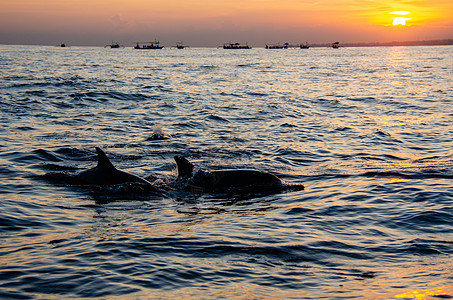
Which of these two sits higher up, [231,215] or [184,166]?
[184,166]

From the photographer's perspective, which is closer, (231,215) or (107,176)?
(231,215)

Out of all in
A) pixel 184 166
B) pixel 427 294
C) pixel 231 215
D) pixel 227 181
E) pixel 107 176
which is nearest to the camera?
pixel 427 294

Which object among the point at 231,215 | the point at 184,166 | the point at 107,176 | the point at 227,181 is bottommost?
the point at 231,215

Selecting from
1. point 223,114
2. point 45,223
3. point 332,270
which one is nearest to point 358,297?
point 332,270

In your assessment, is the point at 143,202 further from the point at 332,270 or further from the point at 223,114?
the point at 223,114

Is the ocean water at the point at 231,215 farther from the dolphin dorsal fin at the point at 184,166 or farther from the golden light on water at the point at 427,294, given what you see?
the dolphin dorsal fin at the point at 184,166

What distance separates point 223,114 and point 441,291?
22.9m

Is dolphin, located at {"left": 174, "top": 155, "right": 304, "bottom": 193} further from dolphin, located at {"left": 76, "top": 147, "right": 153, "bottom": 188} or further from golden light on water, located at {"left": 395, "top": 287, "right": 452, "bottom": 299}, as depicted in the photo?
golden light on water, located at {"left": 395, "top": 287, "right": 452, "bottom": 299}

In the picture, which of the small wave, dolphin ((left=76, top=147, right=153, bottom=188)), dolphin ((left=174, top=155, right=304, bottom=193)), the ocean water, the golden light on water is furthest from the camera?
the small wave

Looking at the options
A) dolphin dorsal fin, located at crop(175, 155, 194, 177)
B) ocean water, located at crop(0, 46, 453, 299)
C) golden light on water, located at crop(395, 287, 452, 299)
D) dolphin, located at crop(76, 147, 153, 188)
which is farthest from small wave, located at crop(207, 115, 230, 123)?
golden light on water, located at crop(395, 287, 452, 299)

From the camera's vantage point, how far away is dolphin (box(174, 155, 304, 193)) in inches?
515

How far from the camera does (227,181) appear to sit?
13203 mm

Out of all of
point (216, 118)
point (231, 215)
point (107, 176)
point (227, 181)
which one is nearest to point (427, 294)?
point (231, 215)

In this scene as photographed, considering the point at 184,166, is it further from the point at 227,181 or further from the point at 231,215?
the point at 231,215
